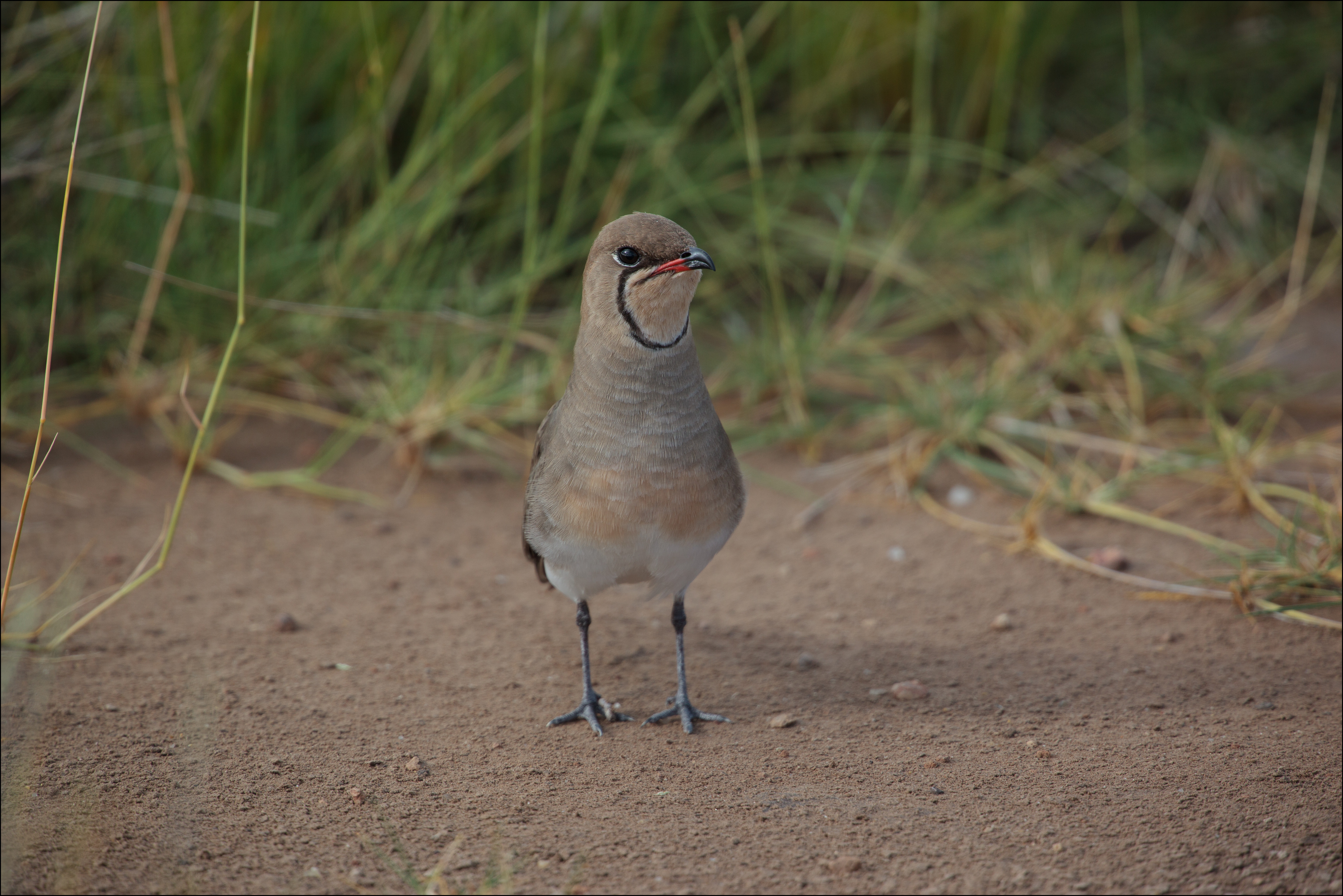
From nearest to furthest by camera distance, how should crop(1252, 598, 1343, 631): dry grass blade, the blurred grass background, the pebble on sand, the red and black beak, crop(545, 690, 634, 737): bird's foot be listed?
1. the red and black beak
2. crop(545, 690, 634, 737): bird's foot
3. the pebble on sand
4. crop(1252, 598, 1343, 631): dry grass blade
5. the blurred grass background

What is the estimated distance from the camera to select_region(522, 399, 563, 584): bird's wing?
3.04 m

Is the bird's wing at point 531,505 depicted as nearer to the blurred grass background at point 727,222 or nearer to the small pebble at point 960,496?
the blurred grass background at point 727,222

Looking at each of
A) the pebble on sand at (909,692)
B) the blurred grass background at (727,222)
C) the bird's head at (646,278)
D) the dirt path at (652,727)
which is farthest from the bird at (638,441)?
the blurred grass background at (727,222)

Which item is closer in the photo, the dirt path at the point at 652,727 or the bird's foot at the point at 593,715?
the dirt path at the point at 652,727

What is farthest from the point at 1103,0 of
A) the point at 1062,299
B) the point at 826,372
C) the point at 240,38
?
the point at 240,38

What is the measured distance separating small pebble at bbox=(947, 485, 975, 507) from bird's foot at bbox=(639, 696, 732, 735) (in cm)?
172

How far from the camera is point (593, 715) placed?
9.57ft

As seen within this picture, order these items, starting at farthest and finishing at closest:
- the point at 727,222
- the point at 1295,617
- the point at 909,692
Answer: the point at 727,222 → the point at 1295,617 → the point at 909,692

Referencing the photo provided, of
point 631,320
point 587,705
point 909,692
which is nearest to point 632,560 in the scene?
point 587,705

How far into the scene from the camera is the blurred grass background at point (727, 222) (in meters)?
4.46

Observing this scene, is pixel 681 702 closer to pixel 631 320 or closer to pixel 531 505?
pixel 531 505

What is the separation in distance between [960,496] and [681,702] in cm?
183

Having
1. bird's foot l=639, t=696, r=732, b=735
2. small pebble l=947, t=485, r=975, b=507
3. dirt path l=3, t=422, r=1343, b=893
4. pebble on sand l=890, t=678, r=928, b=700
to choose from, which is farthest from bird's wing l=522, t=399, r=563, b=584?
small pebble l=947, t=485, r=975, b=507

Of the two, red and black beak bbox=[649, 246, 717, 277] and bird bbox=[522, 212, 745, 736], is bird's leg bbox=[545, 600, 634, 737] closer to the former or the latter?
bird bbox=[522, 212, 745, 736]
